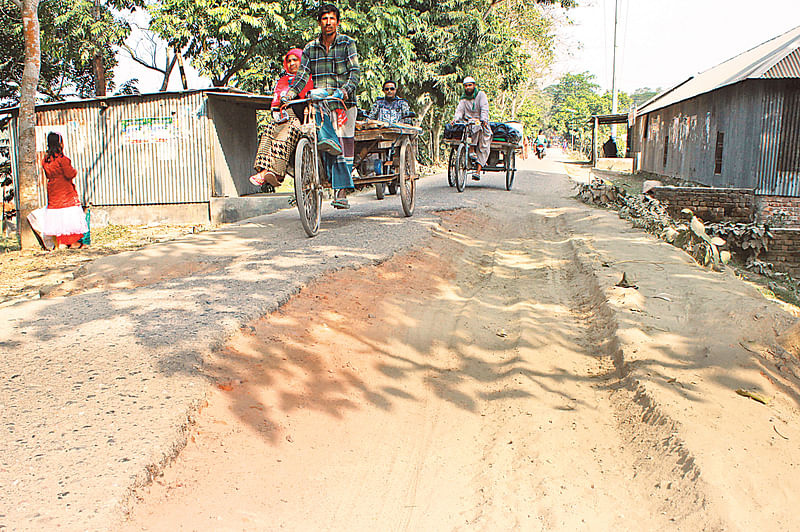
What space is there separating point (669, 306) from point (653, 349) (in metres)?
1.08

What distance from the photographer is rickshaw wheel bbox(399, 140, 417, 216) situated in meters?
9.08

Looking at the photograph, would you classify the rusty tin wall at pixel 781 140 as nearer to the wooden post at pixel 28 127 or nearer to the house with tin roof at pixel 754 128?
the house with tin roof at pixel 754 128

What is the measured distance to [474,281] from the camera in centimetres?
695

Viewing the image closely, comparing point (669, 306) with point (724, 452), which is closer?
point (724, 452)

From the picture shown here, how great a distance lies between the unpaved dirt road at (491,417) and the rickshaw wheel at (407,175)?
10.4 ft

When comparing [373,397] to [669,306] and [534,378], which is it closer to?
[534,378]

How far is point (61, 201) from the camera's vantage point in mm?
10648

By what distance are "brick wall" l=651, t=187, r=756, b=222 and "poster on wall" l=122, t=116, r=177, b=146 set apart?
35.3 feet

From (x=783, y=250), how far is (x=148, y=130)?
1348 centimetres

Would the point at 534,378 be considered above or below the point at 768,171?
below

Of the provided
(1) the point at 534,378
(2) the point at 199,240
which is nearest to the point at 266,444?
(1) the point at 534,378

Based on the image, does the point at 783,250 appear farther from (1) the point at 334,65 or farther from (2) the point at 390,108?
(1) the point at 334,65

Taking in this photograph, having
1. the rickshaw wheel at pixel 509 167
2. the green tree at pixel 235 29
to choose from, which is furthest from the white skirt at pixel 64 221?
the green tree at pixel 235 29

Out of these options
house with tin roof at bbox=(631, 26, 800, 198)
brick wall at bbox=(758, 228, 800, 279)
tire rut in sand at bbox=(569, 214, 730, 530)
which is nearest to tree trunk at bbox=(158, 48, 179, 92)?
house with tin roof at bbox=(631, 26, 800, 198)
